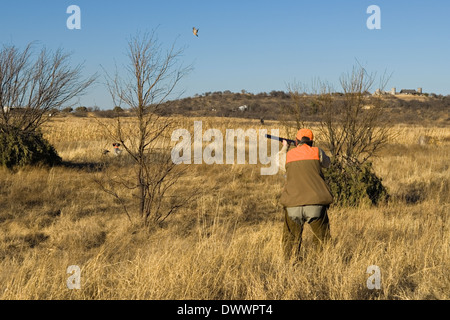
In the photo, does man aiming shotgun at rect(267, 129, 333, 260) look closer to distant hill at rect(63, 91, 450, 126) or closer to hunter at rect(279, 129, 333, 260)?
hunter at rect(279, 129, 333, 260)

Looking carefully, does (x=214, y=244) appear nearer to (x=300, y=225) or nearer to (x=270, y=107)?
(x=300, y=225)

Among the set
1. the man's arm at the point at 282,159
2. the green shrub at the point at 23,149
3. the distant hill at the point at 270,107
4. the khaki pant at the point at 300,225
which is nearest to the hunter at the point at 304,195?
the khaki pant at the point at 300,225

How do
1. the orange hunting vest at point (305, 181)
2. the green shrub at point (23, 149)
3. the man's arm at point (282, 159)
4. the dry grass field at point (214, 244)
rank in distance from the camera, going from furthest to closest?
the green shrub at point (23, 149)
the man's arm at point (282, 159)
the orange hunting vest at point (305, 181)
the dry grass field at point (214, 244)

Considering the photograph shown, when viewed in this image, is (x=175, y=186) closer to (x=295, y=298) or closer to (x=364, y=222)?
(x=364, y=222)

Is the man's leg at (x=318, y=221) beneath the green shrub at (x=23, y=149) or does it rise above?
beneath

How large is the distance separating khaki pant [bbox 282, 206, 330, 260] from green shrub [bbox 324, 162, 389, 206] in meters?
4.69

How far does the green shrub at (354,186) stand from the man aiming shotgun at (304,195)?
4.72 meters

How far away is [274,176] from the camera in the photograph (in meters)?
14.8

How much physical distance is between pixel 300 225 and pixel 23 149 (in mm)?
11012

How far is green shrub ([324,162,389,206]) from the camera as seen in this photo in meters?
9.71

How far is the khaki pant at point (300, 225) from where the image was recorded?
203 inches

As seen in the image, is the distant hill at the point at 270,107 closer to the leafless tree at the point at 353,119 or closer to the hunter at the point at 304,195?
the leafless tree at the point at 353,119
